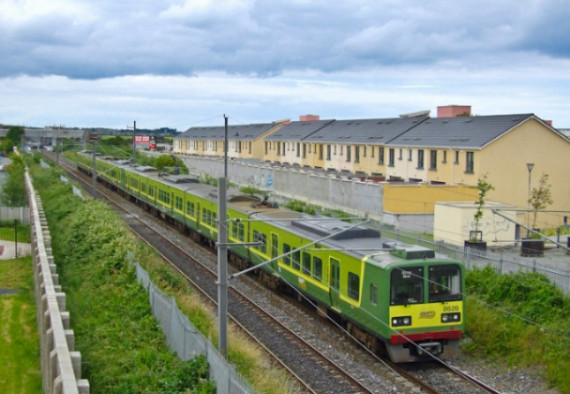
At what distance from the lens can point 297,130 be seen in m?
63.9

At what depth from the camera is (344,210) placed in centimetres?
3878

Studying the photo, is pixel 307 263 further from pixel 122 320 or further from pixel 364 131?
pixel 364 131

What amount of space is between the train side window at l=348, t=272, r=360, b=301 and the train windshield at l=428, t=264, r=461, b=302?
1.67 metres

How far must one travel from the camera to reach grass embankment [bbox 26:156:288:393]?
13131 mm

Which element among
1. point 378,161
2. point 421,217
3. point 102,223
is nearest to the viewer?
point 102,223

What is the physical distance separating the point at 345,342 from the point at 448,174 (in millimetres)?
22244

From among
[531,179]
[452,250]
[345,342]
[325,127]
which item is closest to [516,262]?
[452,250]

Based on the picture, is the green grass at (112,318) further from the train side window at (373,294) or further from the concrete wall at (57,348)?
the train side window at (373,294)

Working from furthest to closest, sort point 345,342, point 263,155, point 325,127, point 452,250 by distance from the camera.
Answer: point 263,155, point 325,127, point 452,250, point 345,342

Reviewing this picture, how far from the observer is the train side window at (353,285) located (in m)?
16.4

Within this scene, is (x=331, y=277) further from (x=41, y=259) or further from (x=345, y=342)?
(x=41, y=259)

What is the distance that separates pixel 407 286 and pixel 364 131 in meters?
37.1

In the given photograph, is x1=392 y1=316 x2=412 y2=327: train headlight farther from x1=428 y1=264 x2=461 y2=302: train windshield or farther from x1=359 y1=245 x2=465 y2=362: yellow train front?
x1=428 y1=264 x2=461 y2=302: train windshield

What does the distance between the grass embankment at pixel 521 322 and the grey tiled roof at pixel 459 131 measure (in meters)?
17.4
